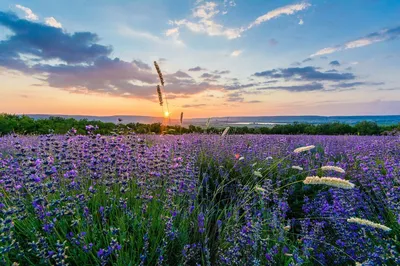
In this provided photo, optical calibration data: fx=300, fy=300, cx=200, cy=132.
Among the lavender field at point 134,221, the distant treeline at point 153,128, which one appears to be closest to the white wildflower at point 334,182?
the lavender field at point 134,221

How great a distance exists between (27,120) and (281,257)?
36.1 ft

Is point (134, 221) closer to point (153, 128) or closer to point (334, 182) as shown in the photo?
point (334, 182)

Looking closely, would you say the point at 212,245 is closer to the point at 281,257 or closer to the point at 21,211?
the point at 281,257

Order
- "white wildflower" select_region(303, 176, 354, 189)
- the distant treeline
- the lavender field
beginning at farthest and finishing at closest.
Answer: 1. the distant treeline
2. the lavender field
3. "white wildflower" select_region(303, 176, 354, 189)

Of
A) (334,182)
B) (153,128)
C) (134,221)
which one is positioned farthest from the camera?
(153,128)

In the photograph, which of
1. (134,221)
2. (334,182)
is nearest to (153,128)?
(134,221)

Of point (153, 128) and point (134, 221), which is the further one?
point (153, 128)

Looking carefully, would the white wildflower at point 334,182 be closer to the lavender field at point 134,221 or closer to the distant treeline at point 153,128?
the lavender field at point 134,221

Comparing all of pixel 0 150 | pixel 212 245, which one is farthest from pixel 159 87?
pixel 0 150

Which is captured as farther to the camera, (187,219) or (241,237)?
Result: (187,219)

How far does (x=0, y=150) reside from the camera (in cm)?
523

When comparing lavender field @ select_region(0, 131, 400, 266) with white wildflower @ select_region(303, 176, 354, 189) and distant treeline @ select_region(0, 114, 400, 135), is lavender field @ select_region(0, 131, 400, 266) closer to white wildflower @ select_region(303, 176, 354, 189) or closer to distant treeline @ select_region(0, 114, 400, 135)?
white wildflower @ select_region(303, 176, 354, 189)

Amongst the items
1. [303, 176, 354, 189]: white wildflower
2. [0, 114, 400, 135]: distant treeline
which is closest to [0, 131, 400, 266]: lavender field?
[303, 176, 354, 189]: white wildflower

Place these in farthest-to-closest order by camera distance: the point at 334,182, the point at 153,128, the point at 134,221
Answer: the point at 153,128 → the point at 134,221 → the point at 334,182
